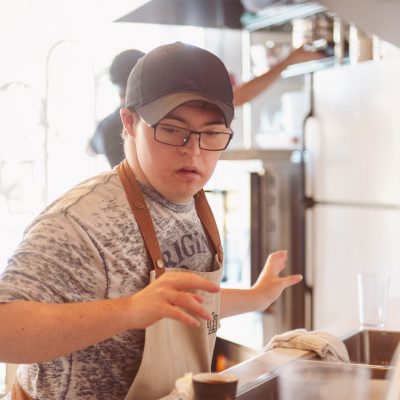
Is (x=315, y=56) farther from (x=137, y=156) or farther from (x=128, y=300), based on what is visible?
(x=128, y=300)

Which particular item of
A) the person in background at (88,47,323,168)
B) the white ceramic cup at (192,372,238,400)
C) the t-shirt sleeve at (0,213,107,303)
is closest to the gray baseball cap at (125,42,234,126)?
the t-shirt sleeve at (0,213,107,303)

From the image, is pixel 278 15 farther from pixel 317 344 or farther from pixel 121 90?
pixel 317 344

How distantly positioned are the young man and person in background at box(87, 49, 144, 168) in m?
1.08

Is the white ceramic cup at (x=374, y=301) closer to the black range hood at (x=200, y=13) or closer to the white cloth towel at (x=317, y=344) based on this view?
the white cloth towel at (x=317, y=344)

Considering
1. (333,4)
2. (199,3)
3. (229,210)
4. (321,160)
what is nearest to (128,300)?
(333,4)

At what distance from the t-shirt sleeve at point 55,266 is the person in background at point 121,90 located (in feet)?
3.70

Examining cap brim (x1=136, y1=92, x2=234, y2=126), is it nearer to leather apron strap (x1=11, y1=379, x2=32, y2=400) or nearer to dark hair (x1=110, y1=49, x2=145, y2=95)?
leather apron strap (x1=11, y1=379, x2=32, y2=400)

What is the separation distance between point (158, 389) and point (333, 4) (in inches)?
26.9

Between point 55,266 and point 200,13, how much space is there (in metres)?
3.77

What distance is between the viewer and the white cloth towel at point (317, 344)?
52.4 inches

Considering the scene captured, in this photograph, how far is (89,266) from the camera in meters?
1.07

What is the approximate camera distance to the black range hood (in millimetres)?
4230

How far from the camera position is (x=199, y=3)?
4.39 meters

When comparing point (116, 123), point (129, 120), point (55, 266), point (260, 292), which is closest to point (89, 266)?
point (55, 266)
